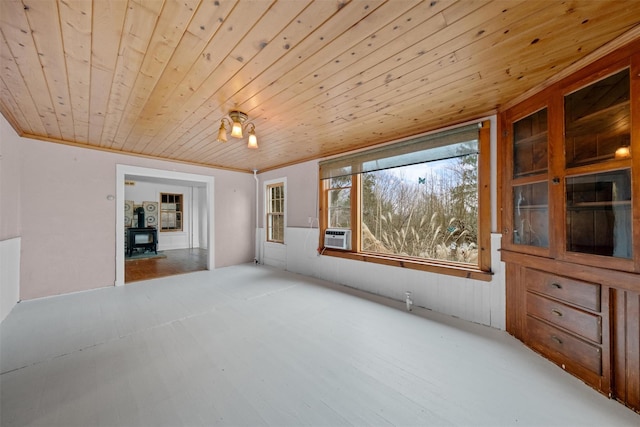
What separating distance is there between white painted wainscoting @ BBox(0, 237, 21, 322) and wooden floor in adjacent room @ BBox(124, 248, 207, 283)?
4.03 feet

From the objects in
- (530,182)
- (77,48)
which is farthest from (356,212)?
(77,48)

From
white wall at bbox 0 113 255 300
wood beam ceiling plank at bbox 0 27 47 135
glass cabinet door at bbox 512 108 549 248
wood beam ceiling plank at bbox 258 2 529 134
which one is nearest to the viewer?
wood beam ceiling plank at bbox 258 2 529 134

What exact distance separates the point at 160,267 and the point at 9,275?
2462mm

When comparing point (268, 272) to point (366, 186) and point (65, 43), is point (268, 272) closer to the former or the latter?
point (366, 186)

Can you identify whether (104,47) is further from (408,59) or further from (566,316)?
(566,316)

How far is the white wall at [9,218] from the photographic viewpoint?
2.44 m

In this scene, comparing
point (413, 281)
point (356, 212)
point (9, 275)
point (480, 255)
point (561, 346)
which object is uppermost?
point (356, 212)

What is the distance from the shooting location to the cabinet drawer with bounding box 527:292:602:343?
1559 millimetres

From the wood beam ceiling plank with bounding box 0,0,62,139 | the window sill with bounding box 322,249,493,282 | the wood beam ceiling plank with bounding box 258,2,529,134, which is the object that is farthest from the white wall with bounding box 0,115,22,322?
the window sill with bounding box 322,249,493,282

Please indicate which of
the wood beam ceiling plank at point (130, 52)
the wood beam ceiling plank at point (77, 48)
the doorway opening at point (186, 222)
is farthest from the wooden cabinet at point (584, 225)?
the doorway opening at point (186, 222)

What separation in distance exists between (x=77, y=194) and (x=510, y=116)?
18.6 ft

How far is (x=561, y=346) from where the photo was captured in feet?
5.73

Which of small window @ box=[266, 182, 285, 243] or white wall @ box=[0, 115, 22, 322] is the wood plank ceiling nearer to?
white wall @ box=[0, 115, 22, 322]

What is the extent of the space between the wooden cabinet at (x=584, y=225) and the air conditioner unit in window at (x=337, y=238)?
2101mm
